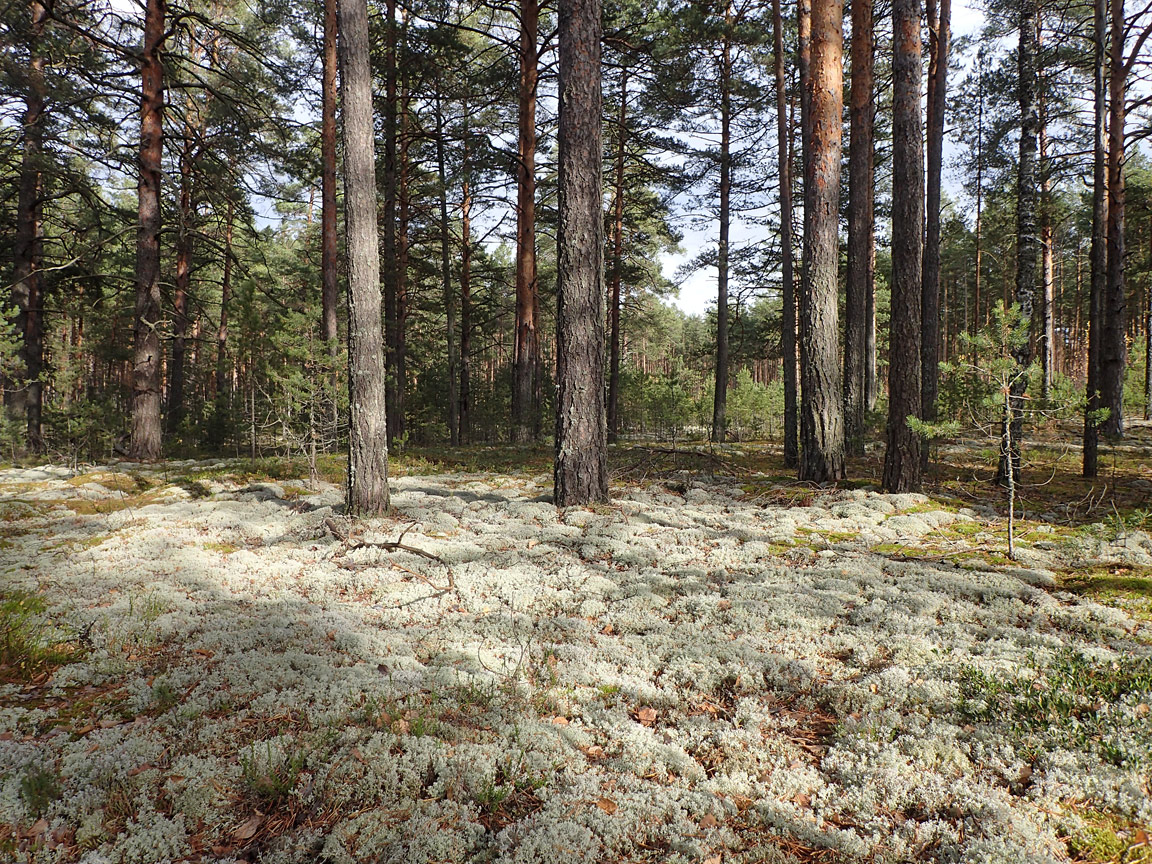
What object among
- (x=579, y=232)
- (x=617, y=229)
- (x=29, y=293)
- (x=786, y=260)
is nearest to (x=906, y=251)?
(x=579, y=232)

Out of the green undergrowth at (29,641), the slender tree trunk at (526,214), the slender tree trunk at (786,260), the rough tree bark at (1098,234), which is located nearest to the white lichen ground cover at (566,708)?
the green undergrowth at (29,641)

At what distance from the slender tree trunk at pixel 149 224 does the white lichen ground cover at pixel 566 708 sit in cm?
694

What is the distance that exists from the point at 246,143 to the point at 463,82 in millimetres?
6159

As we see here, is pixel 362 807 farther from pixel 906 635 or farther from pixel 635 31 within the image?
pixel 635 31

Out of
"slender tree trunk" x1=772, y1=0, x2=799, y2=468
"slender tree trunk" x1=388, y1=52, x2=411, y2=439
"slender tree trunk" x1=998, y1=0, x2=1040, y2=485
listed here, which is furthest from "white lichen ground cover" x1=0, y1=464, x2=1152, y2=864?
"slender tree trunk" x1=388, y1=52, x2=411, y2=439

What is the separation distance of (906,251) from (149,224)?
1430 centimetres

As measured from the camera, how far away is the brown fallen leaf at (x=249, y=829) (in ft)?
7.61

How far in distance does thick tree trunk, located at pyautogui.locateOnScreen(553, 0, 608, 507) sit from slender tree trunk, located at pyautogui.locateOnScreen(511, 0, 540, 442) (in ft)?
22.1

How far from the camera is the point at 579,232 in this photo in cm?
730

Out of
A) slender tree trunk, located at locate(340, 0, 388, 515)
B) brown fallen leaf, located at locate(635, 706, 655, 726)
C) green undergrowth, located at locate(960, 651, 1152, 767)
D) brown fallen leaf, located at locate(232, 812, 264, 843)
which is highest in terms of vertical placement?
slender tree trunk, located at locate(340, 0, 388, 515)

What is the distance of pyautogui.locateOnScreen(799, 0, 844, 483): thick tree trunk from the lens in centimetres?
855

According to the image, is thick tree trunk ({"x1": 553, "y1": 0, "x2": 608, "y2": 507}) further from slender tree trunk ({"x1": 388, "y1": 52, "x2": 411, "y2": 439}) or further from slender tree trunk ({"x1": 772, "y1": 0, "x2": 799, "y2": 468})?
slender tree trunk ({"x1": 388, "y1": 52, "x2": 411, "y2": 439})

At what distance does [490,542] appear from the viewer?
20.8ft

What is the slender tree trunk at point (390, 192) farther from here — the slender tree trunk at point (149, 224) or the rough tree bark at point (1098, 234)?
the rough tree bark at point (1098, 234)
